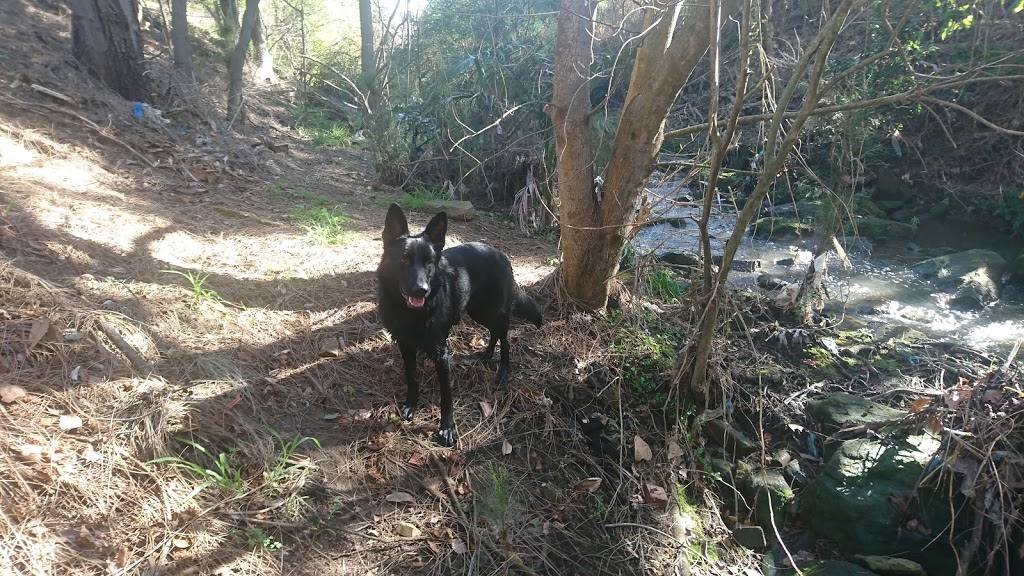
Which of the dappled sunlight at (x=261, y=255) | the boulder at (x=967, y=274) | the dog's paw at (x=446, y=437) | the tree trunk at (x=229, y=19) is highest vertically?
the tree trunk at (x=229, y=19)

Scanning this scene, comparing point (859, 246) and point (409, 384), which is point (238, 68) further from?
point (859, 246)

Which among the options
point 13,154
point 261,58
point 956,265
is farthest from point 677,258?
point 261,58

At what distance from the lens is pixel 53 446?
98.4 inches

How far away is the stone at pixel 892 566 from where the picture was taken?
3.17 meters

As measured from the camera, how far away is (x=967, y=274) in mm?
7688

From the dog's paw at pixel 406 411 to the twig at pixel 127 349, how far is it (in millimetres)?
1502

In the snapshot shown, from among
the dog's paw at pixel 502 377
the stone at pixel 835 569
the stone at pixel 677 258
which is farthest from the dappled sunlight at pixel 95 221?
the stone at pixel 677 258

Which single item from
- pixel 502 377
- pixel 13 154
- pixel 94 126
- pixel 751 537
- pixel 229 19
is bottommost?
pixel 751 537

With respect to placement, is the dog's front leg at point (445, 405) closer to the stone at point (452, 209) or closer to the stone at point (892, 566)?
the stone at point (892, 566)

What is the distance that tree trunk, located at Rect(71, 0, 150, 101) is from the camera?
6.71 meters

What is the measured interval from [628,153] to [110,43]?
22.9 ft

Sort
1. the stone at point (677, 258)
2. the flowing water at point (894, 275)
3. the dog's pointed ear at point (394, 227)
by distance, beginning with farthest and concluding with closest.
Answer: the stone at point (677, 258) < the flowing water at point (894, 275) < the dog's pointed ear at point (394, 227)

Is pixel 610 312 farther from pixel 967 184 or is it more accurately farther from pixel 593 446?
pixel 967 184

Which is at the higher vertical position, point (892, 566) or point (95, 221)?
point (95, 221)
